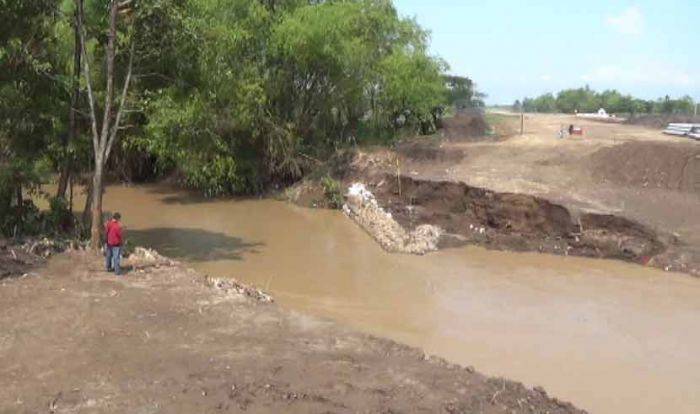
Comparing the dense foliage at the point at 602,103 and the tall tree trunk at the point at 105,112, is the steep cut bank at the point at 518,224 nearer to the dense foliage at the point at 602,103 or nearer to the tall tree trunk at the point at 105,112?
the tall tree trunk at the point at 105,112

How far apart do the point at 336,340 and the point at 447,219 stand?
1146 centimetres

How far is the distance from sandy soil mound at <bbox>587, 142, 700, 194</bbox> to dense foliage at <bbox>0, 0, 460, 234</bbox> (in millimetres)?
8066

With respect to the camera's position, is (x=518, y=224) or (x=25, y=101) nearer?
(x=25, y=101)

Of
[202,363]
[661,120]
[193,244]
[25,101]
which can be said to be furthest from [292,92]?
[661,120]

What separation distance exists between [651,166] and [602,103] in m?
51.3

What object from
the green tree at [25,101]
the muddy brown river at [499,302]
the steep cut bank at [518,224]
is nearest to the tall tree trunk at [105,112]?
the green tree at [25,101]

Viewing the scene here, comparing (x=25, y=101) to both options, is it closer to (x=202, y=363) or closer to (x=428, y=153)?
(x=202, y=363)

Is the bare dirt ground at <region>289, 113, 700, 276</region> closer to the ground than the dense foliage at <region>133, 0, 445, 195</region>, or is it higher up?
closer to the ground

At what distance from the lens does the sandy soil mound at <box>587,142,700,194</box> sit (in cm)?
2164

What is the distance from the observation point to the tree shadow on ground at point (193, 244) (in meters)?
17.7

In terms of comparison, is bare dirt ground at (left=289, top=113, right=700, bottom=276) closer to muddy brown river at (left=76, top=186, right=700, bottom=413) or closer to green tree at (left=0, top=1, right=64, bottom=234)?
muddy brown river at (left=76, top=186, right=700, bottom=413)

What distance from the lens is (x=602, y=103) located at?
233 ft

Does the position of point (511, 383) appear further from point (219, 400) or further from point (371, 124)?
point (371, 124)

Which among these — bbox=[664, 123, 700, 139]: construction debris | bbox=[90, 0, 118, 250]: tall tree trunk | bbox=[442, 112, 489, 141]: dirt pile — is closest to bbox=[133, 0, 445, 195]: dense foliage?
bbox=[442, 112, 489, 141]: dirt pile
